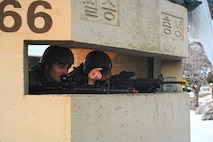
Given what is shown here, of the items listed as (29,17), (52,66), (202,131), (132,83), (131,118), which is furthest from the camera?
(202,131)

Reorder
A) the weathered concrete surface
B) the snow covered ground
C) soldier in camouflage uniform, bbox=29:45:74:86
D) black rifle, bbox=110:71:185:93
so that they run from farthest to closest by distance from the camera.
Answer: the snow covered ground, black rifle, bbox=110:71:185:93, soldier in camouflage uniform, bbox=29:45:74:86, the weathered concrete surface

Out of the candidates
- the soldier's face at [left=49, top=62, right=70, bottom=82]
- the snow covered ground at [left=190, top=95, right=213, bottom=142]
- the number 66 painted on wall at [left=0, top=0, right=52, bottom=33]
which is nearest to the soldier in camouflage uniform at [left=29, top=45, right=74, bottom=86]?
the soldier's face at [left=49, top=62, right=70, bottom=82]

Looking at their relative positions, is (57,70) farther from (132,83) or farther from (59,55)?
(132,83)

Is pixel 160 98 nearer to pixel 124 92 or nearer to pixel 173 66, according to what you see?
pixel 124 92

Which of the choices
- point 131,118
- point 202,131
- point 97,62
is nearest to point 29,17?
point 97,62

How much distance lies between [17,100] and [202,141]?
8.63 meters

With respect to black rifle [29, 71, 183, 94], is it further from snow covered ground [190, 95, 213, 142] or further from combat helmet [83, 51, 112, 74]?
snow covered ground [190, 95, 213, 142]

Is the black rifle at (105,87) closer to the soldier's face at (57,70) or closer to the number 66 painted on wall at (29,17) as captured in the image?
the soldier's face at (57,70)

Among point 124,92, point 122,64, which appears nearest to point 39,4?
point 124,92

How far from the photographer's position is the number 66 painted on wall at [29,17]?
337 centimetres

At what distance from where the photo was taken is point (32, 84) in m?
3.91

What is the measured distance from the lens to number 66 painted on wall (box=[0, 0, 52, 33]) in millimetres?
3367

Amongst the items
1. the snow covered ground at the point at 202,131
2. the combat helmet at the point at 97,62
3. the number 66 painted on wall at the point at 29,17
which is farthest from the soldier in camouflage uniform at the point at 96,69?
the snow covered ground at the point at 202,131

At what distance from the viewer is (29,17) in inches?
133
